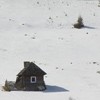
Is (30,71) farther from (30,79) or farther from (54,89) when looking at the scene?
(54,89)

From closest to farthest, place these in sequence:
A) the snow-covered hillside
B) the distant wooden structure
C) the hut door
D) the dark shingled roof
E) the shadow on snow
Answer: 1. the shadow on snow
2. the snow-covered hillside
3. the distant wooden structure
4. the dark shingled roof
5. the hut door

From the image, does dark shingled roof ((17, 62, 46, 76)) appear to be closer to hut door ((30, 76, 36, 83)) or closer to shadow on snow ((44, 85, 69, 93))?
hut door ((30, 76, 36, 83))

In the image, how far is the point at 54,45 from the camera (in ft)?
172

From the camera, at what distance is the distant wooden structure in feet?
130

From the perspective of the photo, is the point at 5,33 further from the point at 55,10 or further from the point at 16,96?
the point at 16,96

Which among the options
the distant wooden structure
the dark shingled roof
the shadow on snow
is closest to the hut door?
the distant wooden structure

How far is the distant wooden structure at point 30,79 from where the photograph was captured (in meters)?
39.7

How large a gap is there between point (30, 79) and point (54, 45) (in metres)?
12.8

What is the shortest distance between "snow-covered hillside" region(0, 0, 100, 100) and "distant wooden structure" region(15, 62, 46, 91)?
1.01 metres

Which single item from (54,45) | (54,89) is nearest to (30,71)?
(54,89)

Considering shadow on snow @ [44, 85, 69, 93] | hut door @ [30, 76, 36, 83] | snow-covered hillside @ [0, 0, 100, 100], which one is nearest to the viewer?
shadow on snow @ [44, 85, 69, 93]

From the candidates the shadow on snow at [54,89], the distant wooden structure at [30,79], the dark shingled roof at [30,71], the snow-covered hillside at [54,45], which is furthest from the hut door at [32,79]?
the shadow on snow at [54,89]

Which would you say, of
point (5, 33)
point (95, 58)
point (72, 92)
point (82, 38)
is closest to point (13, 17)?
point (5, 33)

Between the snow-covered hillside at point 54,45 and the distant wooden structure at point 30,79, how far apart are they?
101 centimetres
